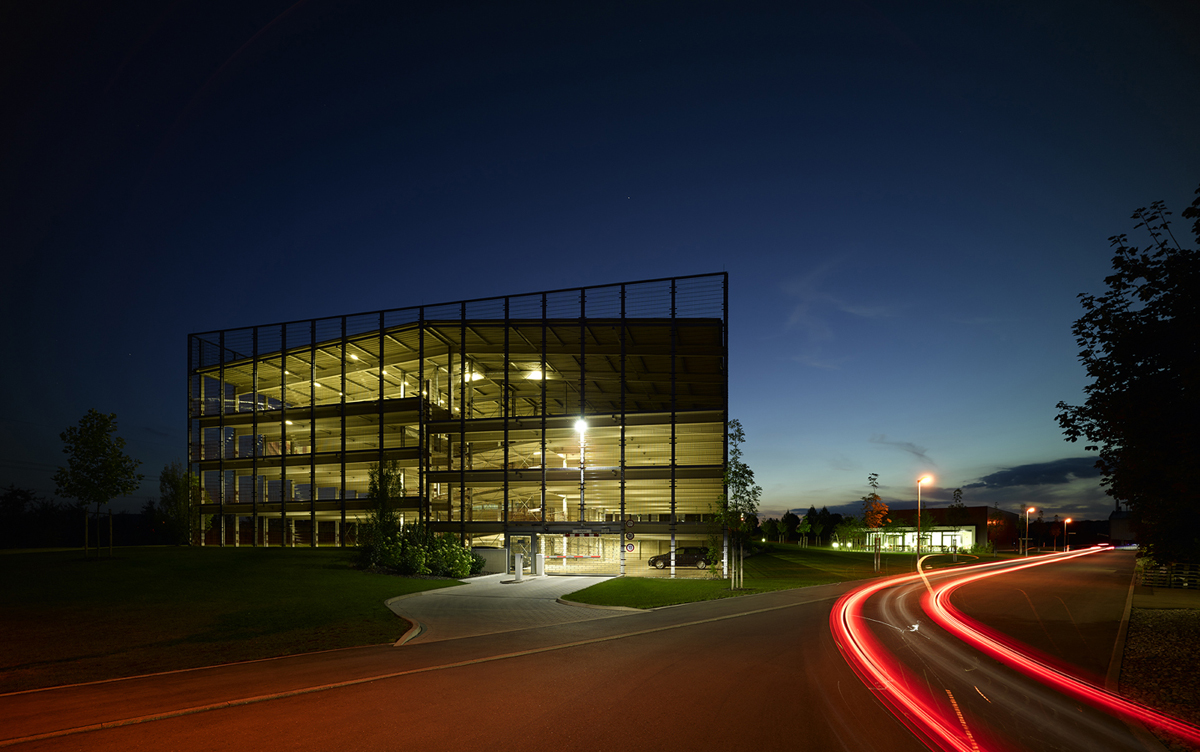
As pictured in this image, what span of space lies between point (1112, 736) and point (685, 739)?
543cm

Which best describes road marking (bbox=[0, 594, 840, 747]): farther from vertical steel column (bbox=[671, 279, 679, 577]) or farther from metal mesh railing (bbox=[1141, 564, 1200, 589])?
metal mesh railing (bbox=[1141, 564, 1200, 589])

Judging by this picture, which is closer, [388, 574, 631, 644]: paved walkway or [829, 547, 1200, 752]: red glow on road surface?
[829, 547, 1200, 752]: red glow on road surface

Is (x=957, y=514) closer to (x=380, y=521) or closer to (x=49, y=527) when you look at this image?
(x=380, y=521)

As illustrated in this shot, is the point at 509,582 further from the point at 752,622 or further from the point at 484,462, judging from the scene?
the point at 484,462

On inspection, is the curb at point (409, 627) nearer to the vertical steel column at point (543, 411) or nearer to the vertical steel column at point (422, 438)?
the vertical steel column at point (543, 411)

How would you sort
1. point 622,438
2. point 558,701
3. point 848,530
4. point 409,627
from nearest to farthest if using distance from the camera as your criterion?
1. point 558,701
2. point 409,627
3. point 622,438
4. point 848,530

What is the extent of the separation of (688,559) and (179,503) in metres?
36.0

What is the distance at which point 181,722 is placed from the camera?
8.43m

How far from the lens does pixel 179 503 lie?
4459 cm

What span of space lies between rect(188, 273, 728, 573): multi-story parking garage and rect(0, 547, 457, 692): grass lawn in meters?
13.5

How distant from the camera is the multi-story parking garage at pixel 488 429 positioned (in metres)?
40.2

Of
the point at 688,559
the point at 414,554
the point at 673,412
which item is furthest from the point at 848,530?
the point at 414,554

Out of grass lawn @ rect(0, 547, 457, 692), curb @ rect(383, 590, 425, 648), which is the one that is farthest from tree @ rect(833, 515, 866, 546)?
curb @ rect(383, 590, 425, 648)

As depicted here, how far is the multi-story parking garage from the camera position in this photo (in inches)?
1583
